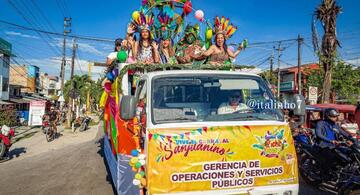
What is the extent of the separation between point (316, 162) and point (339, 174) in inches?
26.3

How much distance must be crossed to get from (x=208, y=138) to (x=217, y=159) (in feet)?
0.79

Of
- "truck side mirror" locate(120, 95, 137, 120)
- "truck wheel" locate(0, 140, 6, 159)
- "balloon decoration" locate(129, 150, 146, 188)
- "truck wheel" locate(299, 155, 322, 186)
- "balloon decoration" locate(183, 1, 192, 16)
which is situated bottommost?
"truck wheel" locate(0, 140, 6, 159)

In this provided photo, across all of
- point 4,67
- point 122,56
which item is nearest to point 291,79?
point 4,67

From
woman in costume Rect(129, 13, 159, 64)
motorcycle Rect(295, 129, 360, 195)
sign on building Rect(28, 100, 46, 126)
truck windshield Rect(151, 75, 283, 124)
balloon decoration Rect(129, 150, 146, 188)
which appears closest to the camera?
balloon decoration Rect(129, 150, 146, 188)

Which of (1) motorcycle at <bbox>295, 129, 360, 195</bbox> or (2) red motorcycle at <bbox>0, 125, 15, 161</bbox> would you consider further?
(2) red motorcycle at <bbox>0, 125, 15, 161</bbox>

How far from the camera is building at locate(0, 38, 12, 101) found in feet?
98.7

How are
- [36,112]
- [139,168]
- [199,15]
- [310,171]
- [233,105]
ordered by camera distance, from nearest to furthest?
[139,168]
[233,105]
[199,15]
[310,171]
[36,112]

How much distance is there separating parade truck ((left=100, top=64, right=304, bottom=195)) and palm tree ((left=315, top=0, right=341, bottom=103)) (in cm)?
1138

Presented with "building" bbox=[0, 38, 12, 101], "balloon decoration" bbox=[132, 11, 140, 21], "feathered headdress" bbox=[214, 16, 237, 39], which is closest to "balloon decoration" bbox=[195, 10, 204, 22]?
"feathered headdress" bbox=[214, 16, 237, 39]

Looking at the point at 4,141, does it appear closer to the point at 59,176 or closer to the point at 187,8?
the point at 59,176

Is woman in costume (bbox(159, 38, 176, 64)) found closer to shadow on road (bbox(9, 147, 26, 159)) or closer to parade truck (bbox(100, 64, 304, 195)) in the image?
parade truck (bbox(100, 64, 304, 195))

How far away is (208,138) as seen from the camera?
3109mm

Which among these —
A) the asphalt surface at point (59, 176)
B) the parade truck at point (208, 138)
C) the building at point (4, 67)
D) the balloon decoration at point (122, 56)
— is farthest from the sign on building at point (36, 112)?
the parade truck at point (208, 138)

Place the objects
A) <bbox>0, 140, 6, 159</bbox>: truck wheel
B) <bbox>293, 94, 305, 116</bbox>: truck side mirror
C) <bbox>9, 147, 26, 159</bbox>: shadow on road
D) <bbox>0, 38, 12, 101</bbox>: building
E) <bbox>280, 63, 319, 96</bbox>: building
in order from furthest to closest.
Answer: <bbox>280, 63, 319, 96</bbox>: building, <bbox>0, 38, 12, 101</bbox>: building, <bbox>9, 147, 26, 159</bbox>: shadow on road, <bbox>0, 140, 6, 159</bbox>: truck wheel, <bbox>293, 94, 305, 116</bbox>: truck side mirror
